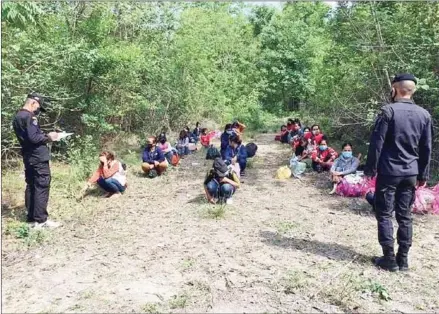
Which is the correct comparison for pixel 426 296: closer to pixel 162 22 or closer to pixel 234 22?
pixel 162 22

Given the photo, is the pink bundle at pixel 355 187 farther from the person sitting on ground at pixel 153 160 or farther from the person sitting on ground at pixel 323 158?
the person sitting on ground at pixel 153 160

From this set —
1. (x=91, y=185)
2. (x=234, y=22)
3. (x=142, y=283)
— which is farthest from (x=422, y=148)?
(x=234, y=22)

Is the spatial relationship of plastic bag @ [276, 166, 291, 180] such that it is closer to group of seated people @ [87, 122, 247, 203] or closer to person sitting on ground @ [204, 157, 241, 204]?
group of seated people @ [87, 122, 247, 203]

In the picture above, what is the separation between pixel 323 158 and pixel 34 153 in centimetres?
574

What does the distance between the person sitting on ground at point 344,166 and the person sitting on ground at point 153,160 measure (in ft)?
11.3

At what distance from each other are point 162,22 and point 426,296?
13259mm


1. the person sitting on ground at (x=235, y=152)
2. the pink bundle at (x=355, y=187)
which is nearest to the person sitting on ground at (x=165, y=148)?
the person sitting on ground at (x=235, y=152)

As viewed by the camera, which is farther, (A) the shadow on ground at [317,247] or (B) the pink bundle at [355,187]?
(B) the pink bundle at [355,187]

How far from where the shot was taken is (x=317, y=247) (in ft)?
15.7

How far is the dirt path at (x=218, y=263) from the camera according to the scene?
3.52 m

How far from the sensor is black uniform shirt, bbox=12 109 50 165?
5008 millimetres

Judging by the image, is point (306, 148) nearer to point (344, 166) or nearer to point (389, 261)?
point (344, 166)

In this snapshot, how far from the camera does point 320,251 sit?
465cm

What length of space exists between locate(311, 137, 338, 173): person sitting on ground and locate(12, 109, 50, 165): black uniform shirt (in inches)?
216
